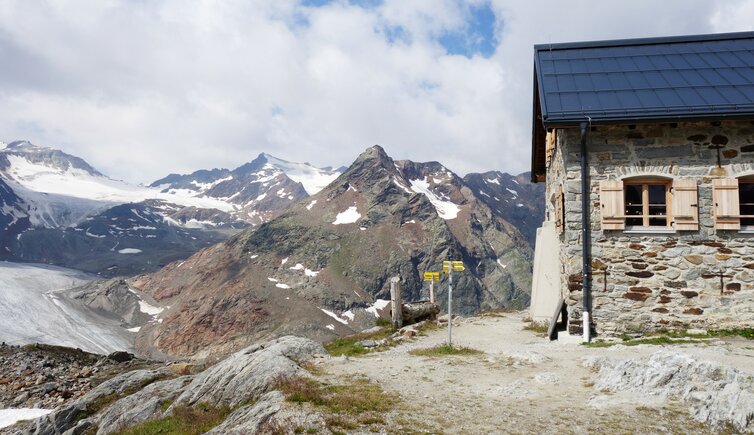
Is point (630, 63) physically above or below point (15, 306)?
above

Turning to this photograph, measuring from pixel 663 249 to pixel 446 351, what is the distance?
24.9 feet

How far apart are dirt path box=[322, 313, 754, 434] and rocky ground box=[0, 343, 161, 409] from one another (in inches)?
622

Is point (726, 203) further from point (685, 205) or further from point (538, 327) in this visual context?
point (538, 327)

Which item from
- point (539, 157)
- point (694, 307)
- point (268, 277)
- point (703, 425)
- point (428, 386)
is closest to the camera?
point (703, 425)

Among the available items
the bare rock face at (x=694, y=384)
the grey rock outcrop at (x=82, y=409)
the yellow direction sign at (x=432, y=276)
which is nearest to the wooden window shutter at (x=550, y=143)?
the yellow direction sign at (x=432, y=276)

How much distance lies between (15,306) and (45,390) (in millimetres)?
123945

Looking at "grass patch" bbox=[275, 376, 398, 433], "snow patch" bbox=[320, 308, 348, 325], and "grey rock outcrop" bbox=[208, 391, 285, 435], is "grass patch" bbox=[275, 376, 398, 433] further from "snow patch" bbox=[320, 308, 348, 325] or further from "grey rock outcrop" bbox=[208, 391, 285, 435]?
"snow patch" bbox=[320, 308, 348, 325]

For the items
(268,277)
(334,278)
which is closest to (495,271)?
(334,278)

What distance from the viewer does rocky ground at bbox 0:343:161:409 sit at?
19844 mm

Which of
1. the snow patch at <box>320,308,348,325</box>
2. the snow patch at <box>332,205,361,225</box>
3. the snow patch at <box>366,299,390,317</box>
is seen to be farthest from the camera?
the snow patch at <box>332,205,361,225</box>

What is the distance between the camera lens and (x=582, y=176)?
46.4 feet

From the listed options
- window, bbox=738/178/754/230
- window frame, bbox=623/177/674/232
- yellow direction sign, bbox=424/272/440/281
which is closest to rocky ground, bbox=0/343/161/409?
yellow direction sign, bbox=424/272/440/281

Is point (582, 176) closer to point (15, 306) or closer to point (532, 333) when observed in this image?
point (532, 333)

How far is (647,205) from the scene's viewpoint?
→ 14.1 meters
